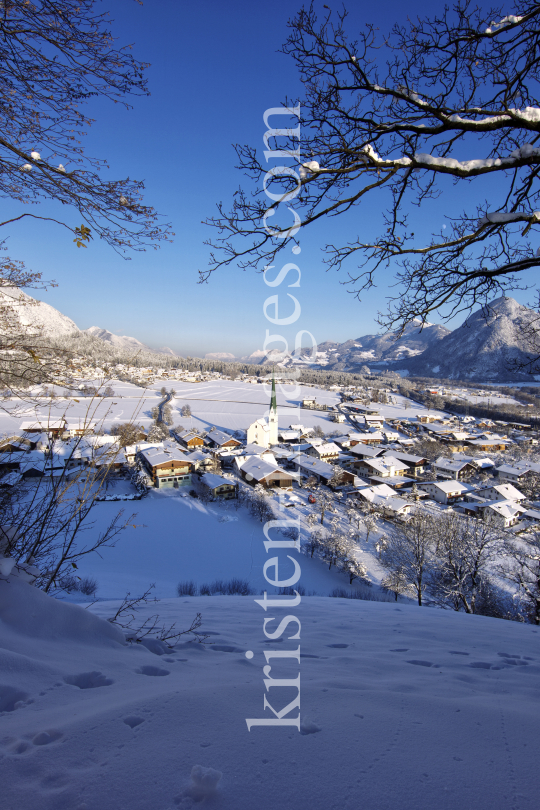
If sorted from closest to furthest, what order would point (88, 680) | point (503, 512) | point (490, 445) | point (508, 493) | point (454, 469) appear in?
point (88, 680), point (503, 512), point (508, 493), point (454, 469), point (490, 445)

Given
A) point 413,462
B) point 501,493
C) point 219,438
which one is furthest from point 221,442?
point 501,493

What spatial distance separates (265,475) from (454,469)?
731 inches

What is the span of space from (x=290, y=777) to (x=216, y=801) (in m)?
0.24

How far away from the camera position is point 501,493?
76.6 ft

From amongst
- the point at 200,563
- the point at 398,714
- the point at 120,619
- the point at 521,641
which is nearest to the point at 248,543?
the point at 200,563

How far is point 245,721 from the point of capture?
1310 millimetres

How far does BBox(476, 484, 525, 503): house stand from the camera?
74.9 feet

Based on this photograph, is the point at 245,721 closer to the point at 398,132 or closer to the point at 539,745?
the point at 539,745

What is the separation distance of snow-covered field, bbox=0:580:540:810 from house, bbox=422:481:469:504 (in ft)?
80.9

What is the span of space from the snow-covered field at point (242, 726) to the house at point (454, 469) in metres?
31.6

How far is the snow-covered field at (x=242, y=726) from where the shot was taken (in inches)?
37.2

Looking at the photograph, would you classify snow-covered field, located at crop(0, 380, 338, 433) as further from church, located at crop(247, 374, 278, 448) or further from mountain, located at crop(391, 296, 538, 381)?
mountain, located at crop(391, 296, 538, 381)

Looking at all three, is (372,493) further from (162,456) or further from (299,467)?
(162,456)

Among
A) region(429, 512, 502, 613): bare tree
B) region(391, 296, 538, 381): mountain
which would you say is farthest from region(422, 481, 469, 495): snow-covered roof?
region(391, 296, 538, 381): mountain
